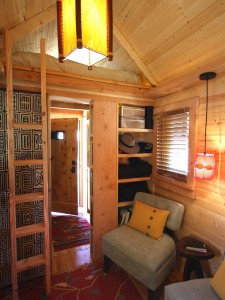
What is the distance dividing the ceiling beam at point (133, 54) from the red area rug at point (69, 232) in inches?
100

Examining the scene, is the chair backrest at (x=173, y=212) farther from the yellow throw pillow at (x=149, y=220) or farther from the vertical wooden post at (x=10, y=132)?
the vertical wooden post at (x=10, y=132)

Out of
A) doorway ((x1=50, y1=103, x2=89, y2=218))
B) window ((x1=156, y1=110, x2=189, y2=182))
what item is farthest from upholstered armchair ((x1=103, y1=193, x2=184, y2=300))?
doorway ((x1=50, y1=103, x2=89, y2=218))

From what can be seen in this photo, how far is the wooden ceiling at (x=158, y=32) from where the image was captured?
1517 mm

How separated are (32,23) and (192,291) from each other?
2.58m

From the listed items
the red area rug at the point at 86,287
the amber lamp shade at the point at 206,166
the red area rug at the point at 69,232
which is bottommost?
the red area rug at the point at 86,287

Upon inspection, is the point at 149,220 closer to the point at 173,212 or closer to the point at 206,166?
the point at 173,212

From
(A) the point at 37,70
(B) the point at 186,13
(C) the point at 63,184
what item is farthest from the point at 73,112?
(B) the point at 186,13

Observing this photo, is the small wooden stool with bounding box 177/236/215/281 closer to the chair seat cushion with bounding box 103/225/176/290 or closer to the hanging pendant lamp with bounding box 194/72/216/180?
the chair seat cushion with bounding box 103/225/176/290

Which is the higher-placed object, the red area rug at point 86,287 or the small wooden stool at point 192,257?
the small wooden stool at point 192,257

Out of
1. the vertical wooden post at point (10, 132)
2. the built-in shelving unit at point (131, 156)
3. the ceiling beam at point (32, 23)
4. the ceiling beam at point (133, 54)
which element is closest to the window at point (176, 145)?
the built-in shelving unit at point (131, 156)

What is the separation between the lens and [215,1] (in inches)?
53.6

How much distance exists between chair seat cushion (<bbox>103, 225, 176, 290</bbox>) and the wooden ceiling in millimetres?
1701

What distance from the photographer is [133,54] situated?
7.14 ft

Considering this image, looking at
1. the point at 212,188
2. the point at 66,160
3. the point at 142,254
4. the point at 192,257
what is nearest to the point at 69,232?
the point at 66,160
